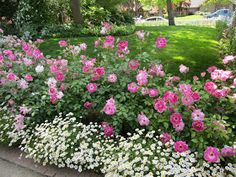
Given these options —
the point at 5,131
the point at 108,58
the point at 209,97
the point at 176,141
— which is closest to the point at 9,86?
the point at 5,131

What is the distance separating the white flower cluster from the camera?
2104mm

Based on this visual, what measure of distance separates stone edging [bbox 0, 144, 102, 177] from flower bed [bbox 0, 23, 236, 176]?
69 millimetres

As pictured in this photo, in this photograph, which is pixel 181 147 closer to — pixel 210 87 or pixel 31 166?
pixel 210 87

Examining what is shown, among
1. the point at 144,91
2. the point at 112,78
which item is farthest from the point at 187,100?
the point at 112,78

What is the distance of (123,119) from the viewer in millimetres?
2783

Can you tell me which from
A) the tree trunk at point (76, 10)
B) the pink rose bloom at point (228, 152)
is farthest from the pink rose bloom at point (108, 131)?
the tree trunk at point (76, 10)

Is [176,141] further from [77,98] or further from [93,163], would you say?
[77,98]

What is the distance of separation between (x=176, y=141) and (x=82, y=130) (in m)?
0.97

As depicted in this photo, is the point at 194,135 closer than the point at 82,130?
Yes

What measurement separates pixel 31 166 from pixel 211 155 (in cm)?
169

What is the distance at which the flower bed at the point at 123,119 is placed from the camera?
2.20 m

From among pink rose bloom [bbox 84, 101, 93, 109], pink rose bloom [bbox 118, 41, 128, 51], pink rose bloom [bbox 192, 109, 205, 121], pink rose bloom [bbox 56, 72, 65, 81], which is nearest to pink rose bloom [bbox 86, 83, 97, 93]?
pink rose bloom [bbox 84, 101, 93, 109]

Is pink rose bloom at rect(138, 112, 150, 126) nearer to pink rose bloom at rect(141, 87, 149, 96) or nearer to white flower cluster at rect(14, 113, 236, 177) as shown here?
white flower cluster at rect(14, 113, 236, 177)

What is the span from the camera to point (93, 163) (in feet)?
7.88
